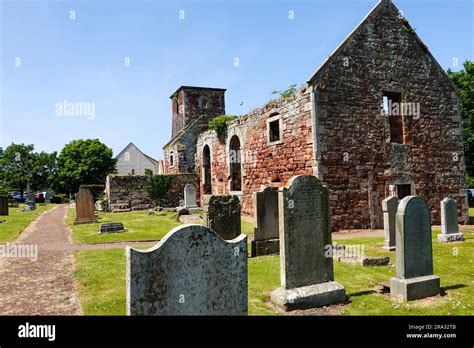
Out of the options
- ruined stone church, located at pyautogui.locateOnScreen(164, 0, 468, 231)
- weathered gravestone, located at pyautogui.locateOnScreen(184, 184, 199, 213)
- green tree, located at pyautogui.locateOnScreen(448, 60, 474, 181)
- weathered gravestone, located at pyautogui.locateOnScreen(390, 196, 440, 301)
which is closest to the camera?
weathered gravestone, located at pyautogui.locateOnScreen(390, 196, 440, 301)

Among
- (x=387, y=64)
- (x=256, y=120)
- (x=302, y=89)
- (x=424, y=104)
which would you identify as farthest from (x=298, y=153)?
(x=424, y=104)

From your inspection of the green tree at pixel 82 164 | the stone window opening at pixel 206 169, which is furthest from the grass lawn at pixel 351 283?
the green tree at pixel 82 164

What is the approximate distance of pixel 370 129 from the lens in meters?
13.2

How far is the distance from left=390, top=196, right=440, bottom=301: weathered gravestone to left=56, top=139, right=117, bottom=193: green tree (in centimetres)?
4401

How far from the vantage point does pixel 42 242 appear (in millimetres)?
11055

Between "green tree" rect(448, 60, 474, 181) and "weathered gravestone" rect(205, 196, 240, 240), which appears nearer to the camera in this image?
"weathered gravestone" rect(205, 196, 240, 240)

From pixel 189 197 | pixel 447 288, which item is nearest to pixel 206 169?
pixel 189 197

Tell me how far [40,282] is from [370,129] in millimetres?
11835

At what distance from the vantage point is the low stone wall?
75.5 feet

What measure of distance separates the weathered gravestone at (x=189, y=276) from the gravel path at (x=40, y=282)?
6.97 ft

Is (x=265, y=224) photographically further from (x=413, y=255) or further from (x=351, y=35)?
(x=351, y=35)

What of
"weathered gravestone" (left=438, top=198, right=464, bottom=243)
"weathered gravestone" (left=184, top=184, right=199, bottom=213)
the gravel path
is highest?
"weathered gravestone" (left=184, top=184, right=199, bottom=213)

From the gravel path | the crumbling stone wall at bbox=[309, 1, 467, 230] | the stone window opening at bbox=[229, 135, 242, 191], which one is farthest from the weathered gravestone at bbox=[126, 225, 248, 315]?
the stone window opening at bbox=[229, 135, 242, 191]

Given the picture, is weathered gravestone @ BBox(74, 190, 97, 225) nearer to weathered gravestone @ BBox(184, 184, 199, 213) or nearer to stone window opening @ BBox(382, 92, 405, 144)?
weathered gravestone @ BBox(184, 184, 199, 213)
